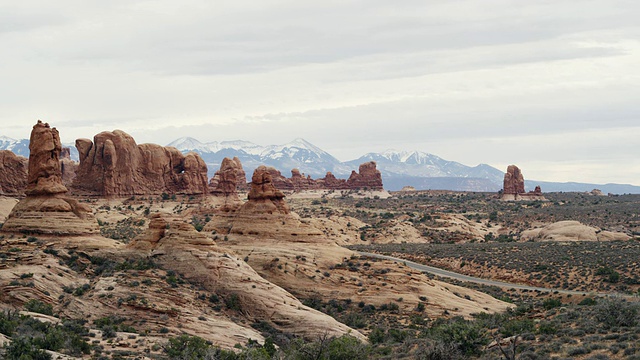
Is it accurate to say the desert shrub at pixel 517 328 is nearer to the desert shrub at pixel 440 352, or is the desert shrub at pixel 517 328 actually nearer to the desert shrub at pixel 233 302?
the desert shrub at pixel 440 352

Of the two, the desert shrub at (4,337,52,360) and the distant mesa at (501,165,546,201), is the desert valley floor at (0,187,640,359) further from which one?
the distant mesa at (501,165,546,201)

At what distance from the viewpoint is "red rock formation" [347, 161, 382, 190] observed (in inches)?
7165

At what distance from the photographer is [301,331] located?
136 feet

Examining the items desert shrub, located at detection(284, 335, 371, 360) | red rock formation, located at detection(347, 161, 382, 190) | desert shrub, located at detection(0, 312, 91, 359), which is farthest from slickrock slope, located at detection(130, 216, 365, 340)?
red rock formation, located at detection(347, 161, 382, 190)

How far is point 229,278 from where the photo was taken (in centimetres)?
4478

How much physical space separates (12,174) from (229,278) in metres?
59.6

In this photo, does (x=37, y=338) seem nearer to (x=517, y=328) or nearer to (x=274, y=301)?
(x=274, y=301)

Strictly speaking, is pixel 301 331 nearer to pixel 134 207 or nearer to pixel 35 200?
pixel 35 200

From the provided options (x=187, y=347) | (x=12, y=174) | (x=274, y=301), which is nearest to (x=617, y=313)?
(x=274, y=301)

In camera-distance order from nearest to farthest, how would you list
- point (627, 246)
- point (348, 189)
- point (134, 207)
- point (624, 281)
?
point (624, 281) < point (627, 246) < point (134, 207) < point (348, 189)

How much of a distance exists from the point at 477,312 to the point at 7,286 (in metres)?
28.9

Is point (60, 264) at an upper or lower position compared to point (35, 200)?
lower

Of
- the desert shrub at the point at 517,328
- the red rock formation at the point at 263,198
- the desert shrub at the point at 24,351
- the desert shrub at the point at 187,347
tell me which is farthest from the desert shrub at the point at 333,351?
the red rock formation at the point at 263,198

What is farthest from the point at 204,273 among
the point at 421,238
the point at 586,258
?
the point at 421,238
